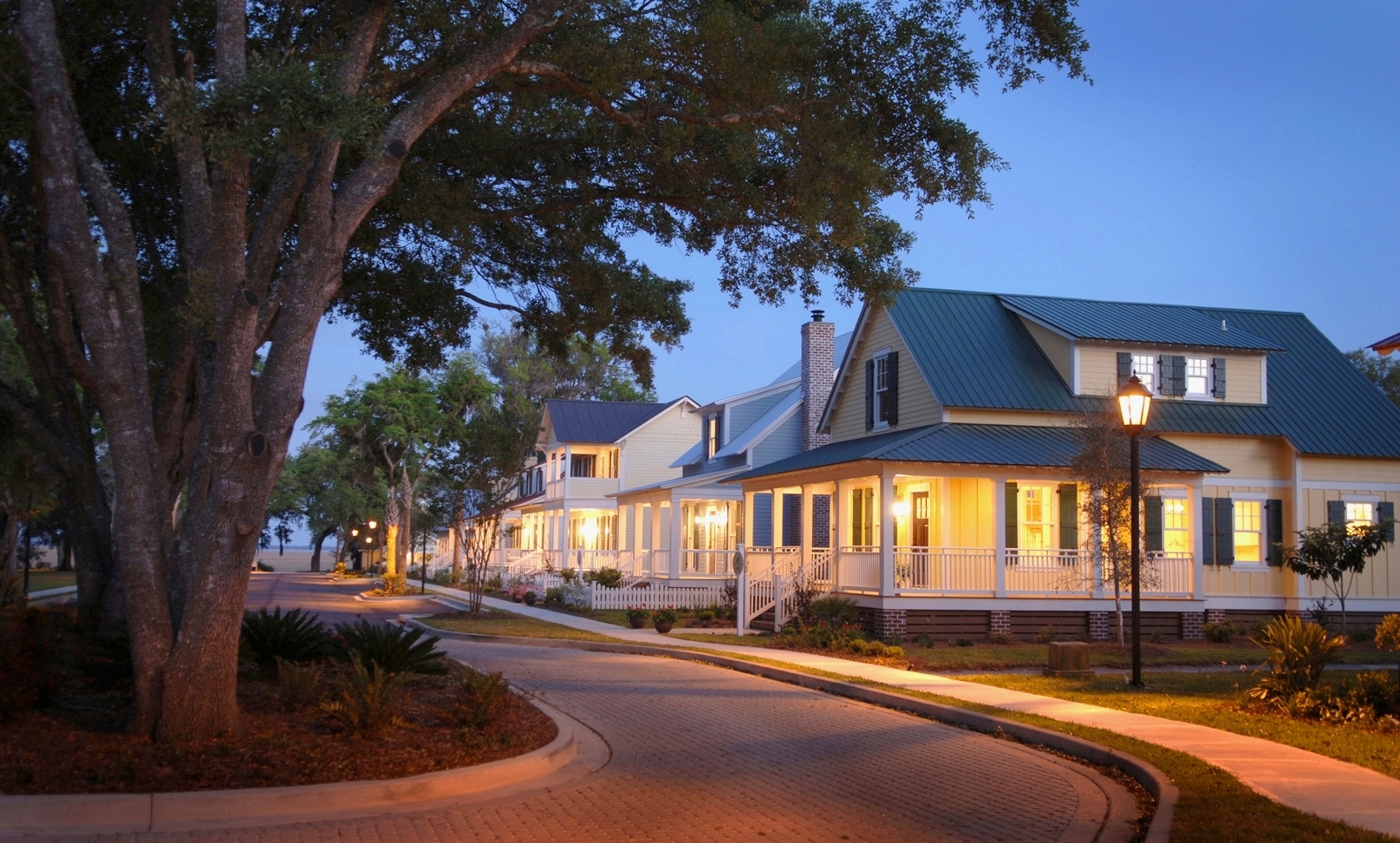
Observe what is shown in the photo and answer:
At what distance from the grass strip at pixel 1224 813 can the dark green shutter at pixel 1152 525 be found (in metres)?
14.6

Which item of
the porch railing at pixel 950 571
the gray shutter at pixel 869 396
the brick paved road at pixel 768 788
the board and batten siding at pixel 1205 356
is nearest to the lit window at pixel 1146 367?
the board and batten siding at pixel 1205 356

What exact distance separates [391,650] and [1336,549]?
63.6 ft

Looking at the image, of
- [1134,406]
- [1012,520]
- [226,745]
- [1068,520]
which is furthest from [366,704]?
[1068,520]

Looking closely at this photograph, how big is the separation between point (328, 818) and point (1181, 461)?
68.7ft

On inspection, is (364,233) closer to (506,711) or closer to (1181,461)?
(506,711)

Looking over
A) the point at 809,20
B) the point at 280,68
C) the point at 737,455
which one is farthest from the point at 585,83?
the point at 737,455

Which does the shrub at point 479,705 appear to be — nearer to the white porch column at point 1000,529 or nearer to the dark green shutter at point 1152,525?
the white porch column at point 1000,529

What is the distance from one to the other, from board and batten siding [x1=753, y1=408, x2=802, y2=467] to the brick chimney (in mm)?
1818

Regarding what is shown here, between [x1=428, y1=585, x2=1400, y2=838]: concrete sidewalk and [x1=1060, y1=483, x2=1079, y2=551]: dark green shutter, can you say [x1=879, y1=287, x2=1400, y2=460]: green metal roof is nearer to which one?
[x1=1060, y1=483, x2=1079, y2=551]: dark green shutter

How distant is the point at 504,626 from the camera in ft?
85.7

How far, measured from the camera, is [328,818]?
7.96 metres

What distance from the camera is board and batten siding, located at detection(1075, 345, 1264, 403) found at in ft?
88.6

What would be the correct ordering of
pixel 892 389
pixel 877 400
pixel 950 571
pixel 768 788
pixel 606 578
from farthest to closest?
pixel 606 578
pixel 877 400
pixel 892 389
pixel 950 571
pixel 768 788

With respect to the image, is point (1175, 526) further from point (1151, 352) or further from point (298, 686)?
point (298, 686)
